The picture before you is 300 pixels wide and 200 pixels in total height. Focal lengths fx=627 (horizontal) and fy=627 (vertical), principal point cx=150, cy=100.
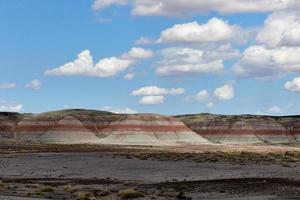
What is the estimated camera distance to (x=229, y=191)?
31.8 metres

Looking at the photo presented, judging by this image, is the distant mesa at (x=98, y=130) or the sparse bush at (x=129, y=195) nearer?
the sparse bush at (x=129, y=195)

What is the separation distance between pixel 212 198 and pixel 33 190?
10323mm

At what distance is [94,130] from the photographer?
Answer: 182875 mm

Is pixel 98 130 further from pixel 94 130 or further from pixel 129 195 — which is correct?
pixel 129 195

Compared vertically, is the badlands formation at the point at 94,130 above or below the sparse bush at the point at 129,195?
above

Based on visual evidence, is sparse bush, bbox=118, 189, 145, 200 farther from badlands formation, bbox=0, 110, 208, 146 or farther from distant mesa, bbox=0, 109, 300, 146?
badlands formation, bbox=0, 110, 208, 146

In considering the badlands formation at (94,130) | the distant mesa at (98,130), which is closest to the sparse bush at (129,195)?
the distant mesa at (98,130)

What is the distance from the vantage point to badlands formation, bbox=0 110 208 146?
171125 mm

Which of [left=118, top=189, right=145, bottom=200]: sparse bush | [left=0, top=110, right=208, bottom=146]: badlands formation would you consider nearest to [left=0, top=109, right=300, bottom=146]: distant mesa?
[left=0, top=110, right=208, bottom=146]: badlands formation

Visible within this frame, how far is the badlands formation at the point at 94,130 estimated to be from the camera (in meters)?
171

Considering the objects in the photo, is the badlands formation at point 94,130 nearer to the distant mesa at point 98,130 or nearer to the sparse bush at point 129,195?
the distant mesa at point 98,130

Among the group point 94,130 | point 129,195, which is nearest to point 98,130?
point 94,130

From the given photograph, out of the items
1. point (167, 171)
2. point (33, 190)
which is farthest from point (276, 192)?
point (167, 171)

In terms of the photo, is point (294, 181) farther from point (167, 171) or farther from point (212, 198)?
point (167, 171)
